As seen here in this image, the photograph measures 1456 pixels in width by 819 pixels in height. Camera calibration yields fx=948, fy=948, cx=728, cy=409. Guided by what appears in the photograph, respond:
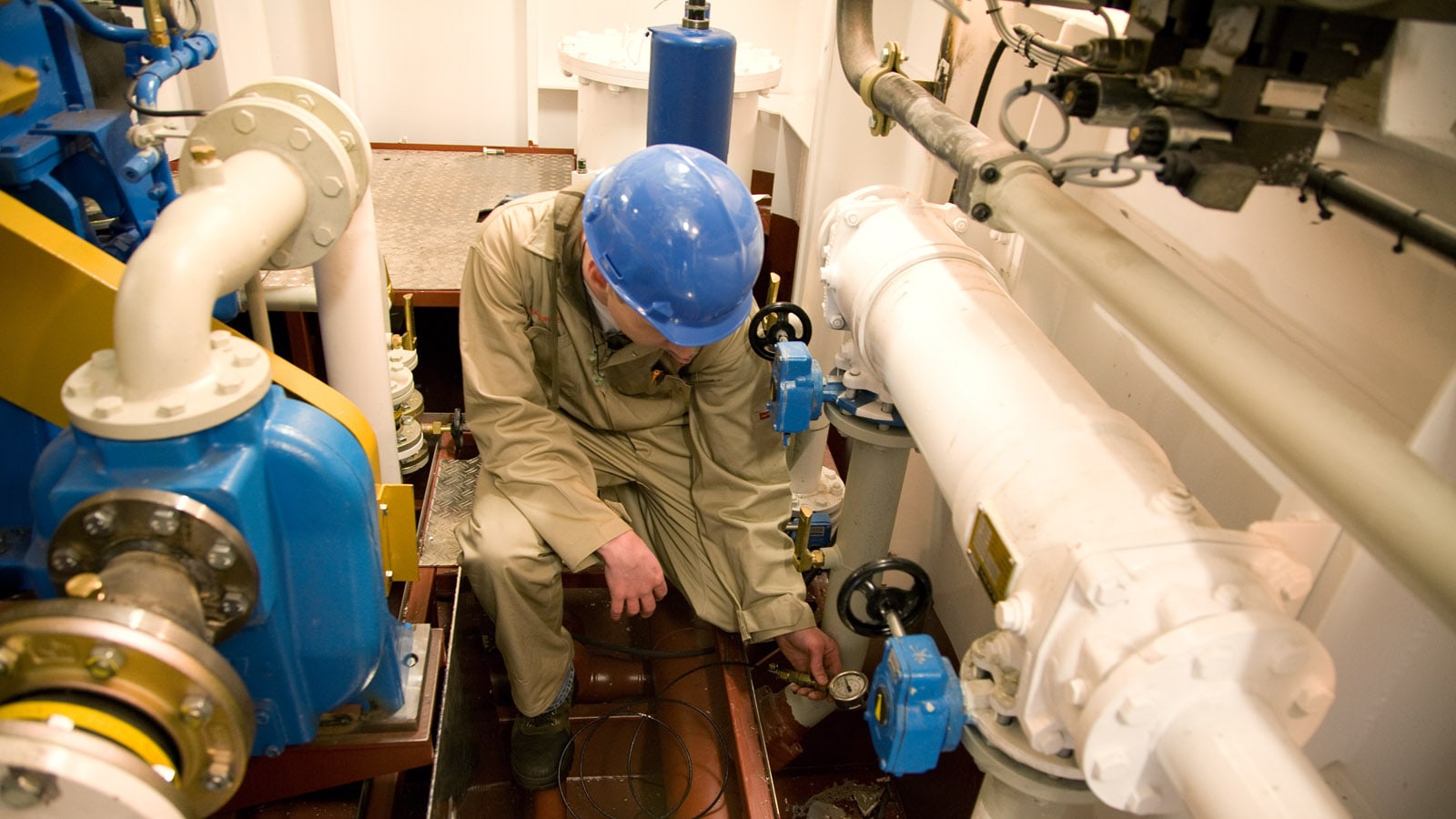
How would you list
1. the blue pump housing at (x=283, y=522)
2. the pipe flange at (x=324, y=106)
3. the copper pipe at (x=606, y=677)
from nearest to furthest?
the blue pump housing at (x=283, y=522)
the pipe flange at (x=324, y=106)
the copper pipe at (x=606, y=677)

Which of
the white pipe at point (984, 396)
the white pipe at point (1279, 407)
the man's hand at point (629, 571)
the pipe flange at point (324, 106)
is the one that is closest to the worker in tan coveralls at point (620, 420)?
the man's hand at point (629, 571)

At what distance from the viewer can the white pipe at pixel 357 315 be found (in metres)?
1.30


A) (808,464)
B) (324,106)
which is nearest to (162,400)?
(324,106)

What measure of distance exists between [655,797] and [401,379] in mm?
926

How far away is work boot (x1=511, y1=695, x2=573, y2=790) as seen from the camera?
5.41 ft

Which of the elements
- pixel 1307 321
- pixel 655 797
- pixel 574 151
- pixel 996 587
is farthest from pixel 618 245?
pixel 574 151

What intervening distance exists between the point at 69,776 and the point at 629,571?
0.97m

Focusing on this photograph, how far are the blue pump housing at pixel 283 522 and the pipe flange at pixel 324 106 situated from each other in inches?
16.1

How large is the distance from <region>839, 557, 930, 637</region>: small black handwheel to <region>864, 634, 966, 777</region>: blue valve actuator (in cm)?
12

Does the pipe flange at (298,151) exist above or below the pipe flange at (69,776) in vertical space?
above

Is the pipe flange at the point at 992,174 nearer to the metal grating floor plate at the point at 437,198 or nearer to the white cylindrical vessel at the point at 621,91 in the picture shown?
the white cylindrical vessel at the point at 621,91

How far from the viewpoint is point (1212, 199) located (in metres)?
0.74

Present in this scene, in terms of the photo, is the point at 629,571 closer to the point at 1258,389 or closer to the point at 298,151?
the point at 298,151

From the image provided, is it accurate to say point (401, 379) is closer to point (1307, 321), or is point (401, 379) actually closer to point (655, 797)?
point (655, 797)
